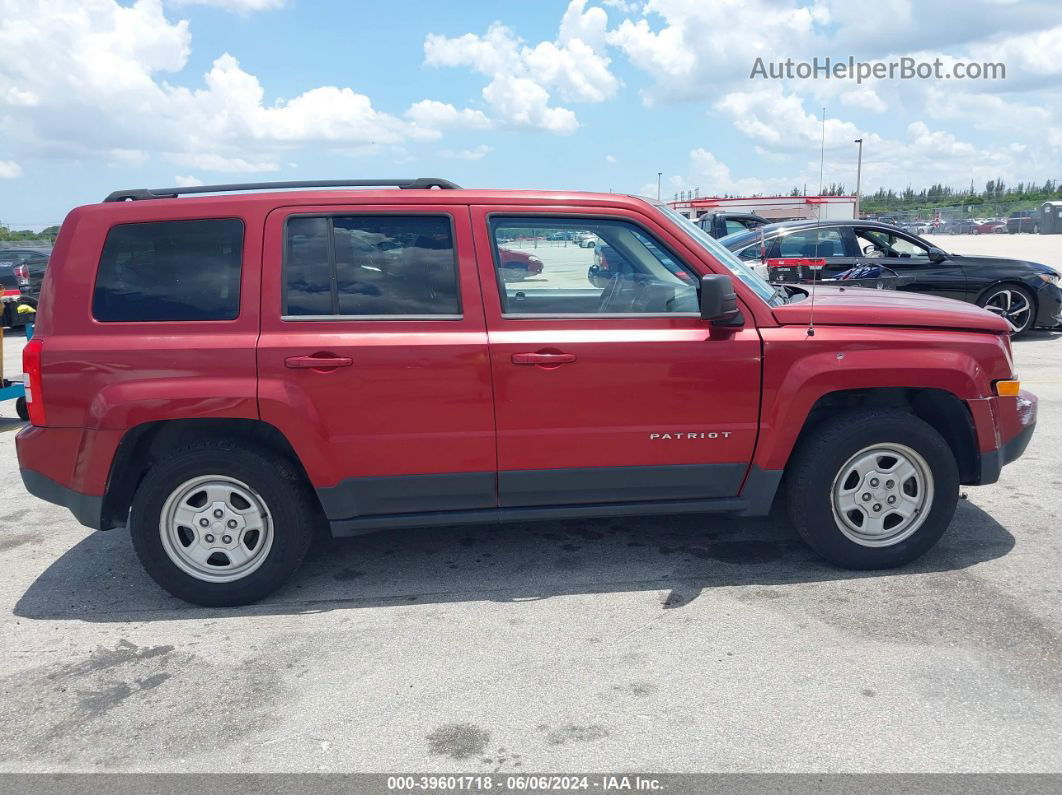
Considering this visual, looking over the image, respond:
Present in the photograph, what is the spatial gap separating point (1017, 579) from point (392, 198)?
3.54 m

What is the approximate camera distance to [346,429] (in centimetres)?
392

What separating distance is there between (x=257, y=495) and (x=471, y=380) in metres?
1.15

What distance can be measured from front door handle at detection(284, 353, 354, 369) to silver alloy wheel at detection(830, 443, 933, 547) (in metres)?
2.44

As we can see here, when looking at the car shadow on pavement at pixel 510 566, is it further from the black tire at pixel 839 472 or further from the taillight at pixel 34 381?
the taillight at pixel 34 381

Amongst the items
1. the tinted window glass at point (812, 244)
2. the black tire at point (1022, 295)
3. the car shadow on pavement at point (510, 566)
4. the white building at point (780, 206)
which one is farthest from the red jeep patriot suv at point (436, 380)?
the white building at point (780, 206)

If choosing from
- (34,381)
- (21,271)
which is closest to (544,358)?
(34,381)

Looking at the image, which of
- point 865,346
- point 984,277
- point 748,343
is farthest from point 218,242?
point 984,277

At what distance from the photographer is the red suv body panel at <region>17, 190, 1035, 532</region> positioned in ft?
12.6

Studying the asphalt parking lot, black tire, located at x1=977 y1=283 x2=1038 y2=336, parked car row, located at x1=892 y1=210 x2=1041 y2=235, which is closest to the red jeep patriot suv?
the asphalt parking lot

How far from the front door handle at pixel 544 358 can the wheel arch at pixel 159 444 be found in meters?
1.14

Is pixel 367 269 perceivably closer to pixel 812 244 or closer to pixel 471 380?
pixel 471 380

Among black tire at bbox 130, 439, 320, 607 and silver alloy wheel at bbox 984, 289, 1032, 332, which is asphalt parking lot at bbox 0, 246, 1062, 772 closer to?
black tire at bbox 130, 439, 320, 607

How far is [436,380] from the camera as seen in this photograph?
389cm

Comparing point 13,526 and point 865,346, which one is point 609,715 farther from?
point 13,526
